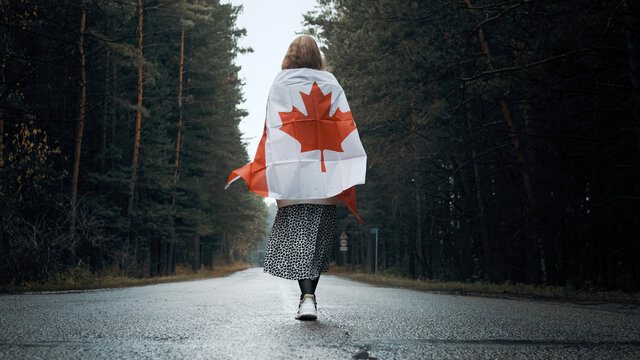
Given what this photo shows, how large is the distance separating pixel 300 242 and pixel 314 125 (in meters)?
1.05

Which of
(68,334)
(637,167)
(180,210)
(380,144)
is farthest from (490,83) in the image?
(180,210)

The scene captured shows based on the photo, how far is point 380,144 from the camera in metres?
16.7

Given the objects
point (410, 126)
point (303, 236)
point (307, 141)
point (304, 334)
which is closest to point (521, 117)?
point (410, 126)

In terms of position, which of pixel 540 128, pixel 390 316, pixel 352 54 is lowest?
pixel 390 316

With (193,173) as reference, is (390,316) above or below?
below

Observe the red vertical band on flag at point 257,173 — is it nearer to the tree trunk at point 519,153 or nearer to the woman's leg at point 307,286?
the woman's leg at point 307,286

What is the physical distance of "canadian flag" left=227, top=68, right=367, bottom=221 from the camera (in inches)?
180

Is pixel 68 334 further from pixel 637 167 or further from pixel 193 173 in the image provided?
pixel 193 173

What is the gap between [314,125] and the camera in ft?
15.3

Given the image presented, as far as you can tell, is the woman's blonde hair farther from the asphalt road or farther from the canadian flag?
the asphalt road

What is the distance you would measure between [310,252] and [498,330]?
62.3 inches

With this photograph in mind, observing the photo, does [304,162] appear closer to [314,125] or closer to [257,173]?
[314,125]

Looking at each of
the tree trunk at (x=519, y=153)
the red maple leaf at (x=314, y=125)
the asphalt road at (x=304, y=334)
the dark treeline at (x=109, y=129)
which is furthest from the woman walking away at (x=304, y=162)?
the tree trunk at (x=519, y=153)

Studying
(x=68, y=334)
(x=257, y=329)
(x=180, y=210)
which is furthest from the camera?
(x=180, y=210)
